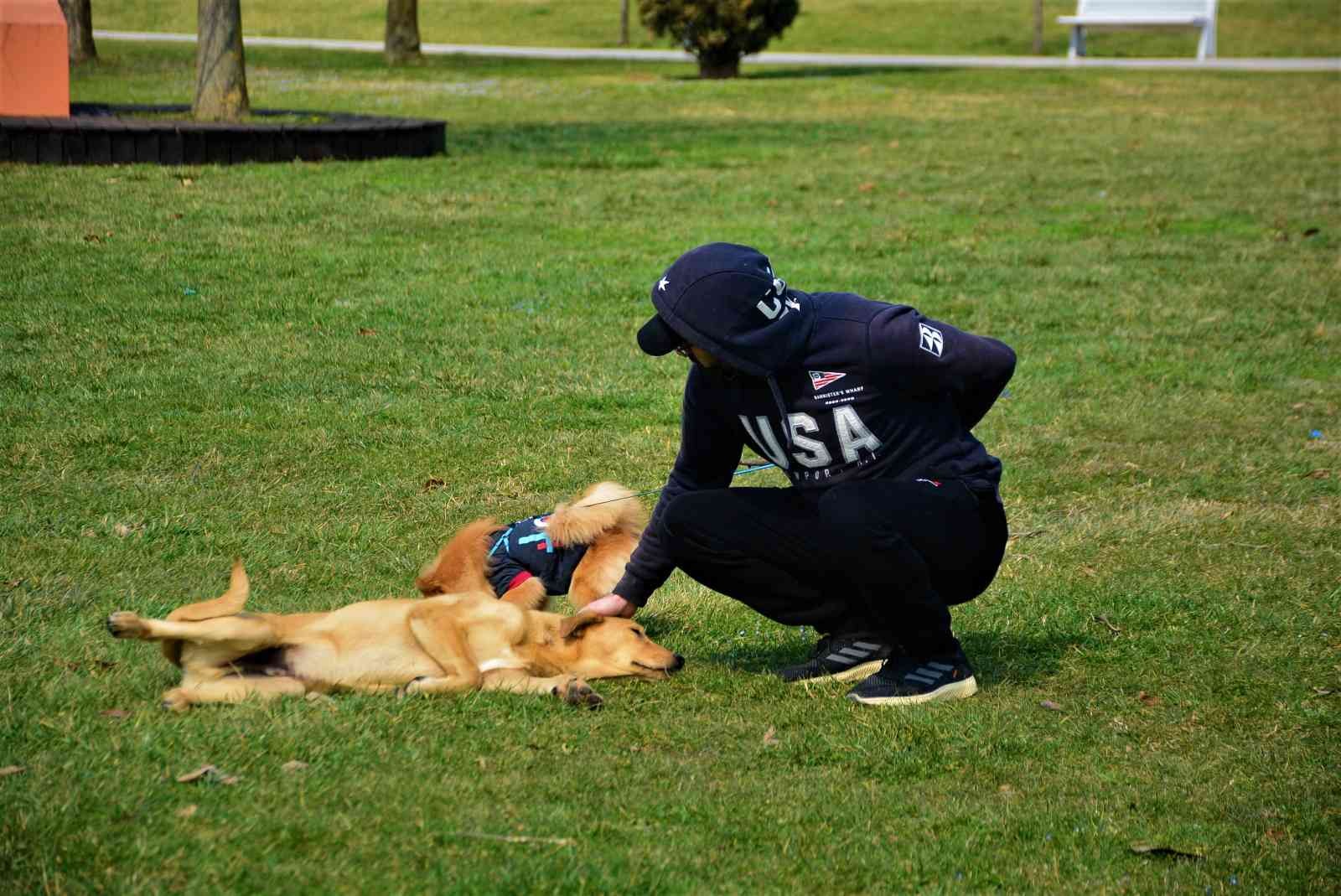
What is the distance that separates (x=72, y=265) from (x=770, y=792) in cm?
796

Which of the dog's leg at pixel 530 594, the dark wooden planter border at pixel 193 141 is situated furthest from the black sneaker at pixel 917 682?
the dark wooden planter border at pixel 193 141

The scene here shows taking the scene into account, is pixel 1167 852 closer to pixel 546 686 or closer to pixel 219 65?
pixel 546 686

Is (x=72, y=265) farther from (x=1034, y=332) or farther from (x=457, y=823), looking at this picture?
(x=457, y=823)

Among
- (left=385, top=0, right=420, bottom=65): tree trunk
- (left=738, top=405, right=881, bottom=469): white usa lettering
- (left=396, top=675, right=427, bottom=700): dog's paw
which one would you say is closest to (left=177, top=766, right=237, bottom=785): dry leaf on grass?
(left=396, top=675, right=427, bottom=700): dog's paw

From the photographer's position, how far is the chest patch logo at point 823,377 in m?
4.54

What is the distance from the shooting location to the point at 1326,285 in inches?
470

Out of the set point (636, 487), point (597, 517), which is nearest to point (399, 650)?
point (597, 517)

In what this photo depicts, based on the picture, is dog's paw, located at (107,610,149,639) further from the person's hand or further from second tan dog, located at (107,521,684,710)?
the person's hand

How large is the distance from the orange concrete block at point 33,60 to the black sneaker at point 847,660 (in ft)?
36.8

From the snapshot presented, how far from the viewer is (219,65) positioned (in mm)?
15461

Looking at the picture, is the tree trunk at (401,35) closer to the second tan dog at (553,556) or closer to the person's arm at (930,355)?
the second tan dog at (553,556)

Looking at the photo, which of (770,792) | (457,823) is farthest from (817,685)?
(457,823)

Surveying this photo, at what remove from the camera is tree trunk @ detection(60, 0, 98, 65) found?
27469 millimetres

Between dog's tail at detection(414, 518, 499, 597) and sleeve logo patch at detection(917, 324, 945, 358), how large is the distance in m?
1.97
